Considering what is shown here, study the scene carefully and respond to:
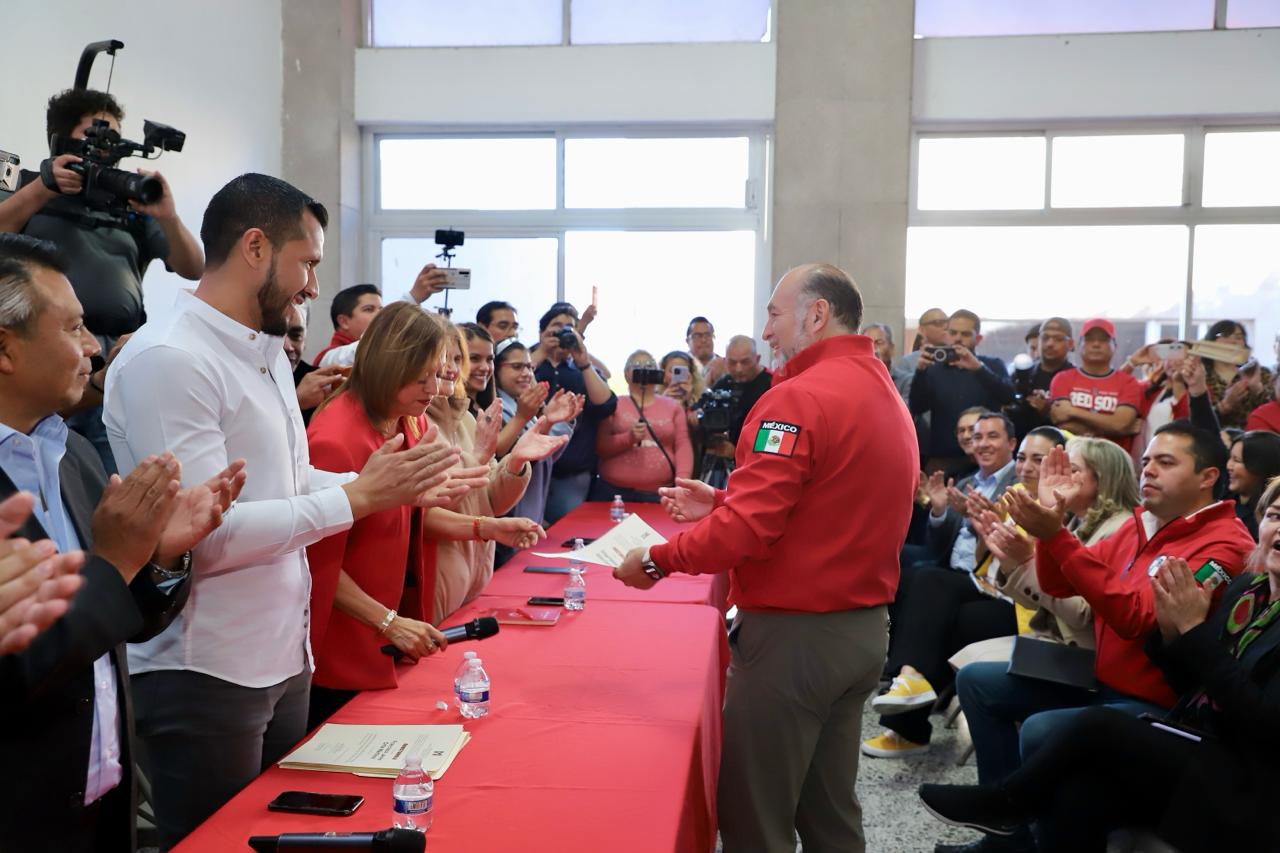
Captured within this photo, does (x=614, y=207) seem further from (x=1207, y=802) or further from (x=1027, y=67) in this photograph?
(x=1207, y=802)

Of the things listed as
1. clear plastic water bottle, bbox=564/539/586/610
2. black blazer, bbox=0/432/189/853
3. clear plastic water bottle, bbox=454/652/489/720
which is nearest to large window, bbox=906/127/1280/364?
clear plastic water bottle, bbox=564/539/586/610

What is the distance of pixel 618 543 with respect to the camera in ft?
9.00

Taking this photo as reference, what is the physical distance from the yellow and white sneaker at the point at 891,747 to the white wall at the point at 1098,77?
519cm

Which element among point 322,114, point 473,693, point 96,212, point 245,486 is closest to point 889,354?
point 96,212

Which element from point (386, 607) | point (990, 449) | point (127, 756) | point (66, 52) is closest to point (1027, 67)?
point (990, 449)

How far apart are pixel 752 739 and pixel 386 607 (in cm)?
86

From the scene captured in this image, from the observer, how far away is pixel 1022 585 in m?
2.94

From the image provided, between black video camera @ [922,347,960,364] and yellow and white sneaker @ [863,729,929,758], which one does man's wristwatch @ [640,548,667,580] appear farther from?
black video camera @ [922,347,960,364]

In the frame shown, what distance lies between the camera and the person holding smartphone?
202cm

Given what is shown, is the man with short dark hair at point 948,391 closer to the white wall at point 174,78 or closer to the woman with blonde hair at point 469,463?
the woman with blonde hair at point 469,463

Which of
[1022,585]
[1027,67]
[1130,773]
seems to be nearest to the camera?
[1130,773]

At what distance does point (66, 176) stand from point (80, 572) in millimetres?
2136

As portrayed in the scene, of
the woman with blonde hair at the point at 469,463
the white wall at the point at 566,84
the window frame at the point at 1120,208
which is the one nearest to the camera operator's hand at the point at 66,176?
the woman with blonde hair at the point at 469,463

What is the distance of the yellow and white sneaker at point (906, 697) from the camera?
3.53 metres
